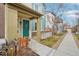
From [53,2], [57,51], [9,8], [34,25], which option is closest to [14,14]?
[9,8]

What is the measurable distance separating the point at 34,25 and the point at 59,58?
0.54 metres

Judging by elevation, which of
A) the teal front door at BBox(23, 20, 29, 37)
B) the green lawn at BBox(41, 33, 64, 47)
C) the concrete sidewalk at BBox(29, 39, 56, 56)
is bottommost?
the concrete sidewalk at BBox(29, 39, 56, 56)

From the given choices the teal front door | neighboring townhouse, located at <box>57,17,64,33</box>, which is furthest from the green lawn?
the teal front door

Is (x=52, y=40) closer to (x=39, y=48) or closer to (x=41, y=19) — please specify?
(x=39, y=48)

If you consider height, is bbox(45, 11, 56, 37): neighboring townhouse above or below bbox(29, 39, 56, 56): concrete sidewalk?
above

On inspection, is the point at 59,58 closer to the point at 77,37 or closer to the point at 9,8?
the point at 77,37

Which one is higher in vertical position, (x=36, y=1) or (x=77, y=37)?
(x=36, y=1)

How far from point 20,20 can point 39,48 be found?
1.44 ft

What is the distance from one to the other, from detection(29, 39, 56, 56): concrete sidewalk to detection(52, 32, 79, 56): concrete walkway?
0.27ft

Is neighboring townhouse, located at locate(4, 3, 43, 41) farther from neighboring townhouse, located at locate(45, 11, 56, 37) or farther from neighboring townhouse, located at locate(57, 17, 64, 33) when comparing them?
neighboring townhouse, located at locate(57, 17, 64, 33)

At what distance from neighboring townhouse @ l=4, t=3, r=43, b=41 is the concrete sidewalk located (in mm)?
71

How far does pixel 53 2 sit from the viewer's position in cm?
255

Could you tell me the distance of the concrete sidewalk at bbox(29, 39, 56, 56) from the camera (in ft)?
8.45

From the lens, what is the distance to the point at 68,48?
8.40 ft
